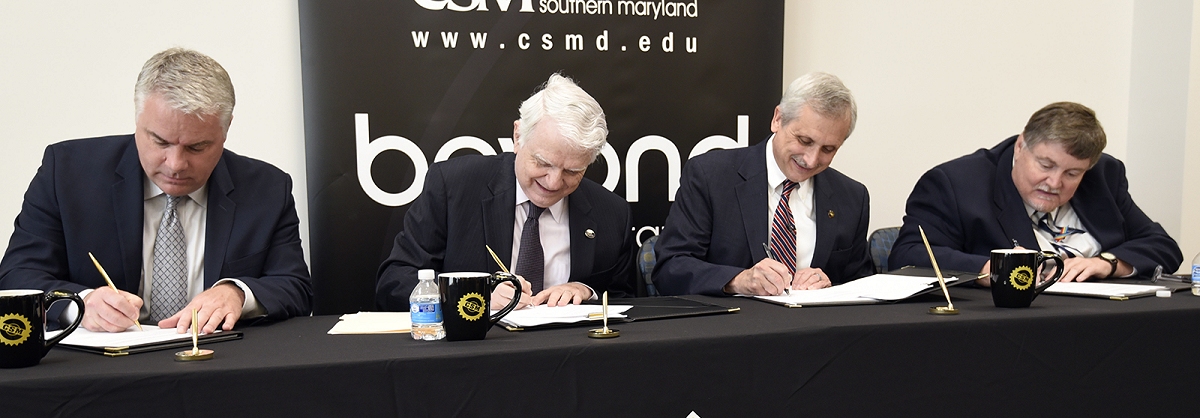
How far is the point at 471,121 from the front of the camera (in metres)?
3.08

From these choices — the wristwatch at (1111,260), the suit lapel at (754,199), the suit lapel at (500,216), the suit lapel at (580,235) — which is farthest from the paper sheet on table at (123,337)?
the wristwatch at (1111,260)

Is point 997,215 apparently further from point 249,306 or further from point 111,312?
point 111,312

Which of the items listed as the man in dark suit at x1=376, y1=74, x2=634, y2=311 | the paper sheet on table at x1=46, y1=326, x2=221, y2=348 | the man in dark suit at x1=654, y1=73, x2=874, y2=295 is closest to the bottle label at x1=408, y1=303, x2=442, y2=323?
the paper sheet on table at x1=46, y1=326, x2=221, y2=348

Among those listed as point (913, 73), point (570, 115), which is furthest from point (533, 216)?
point (913, 73)

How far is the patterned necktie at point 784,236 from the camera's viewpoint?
261 cm

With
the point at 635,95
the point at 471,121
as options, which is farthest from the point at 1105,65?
the point at 471,121

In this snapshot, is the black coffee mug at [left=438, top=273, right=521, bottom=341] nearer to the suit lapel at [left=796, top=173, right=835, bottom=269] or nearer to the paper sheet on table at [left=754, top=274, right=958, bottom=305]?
the paper sheet on table at [left=754, top=274, right=958, bottom=305]

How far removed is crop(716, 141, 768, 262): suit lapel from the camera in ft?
8.53

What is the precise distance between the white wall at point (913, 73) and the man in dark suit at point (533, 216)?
94 centimetres

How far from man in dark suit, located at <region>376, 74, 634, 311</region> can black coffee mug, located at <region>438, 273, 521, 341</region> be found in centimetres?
64

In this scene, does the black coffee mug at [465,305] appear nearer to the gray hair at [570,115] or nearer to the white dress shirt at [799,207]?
the gray hair at [570,115]

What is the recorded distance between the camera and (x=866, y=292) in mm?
2100

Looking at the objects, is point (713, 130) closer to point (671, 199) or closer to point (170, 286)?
point (671, 199)

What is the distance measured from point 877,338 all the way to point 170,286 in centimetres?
160
